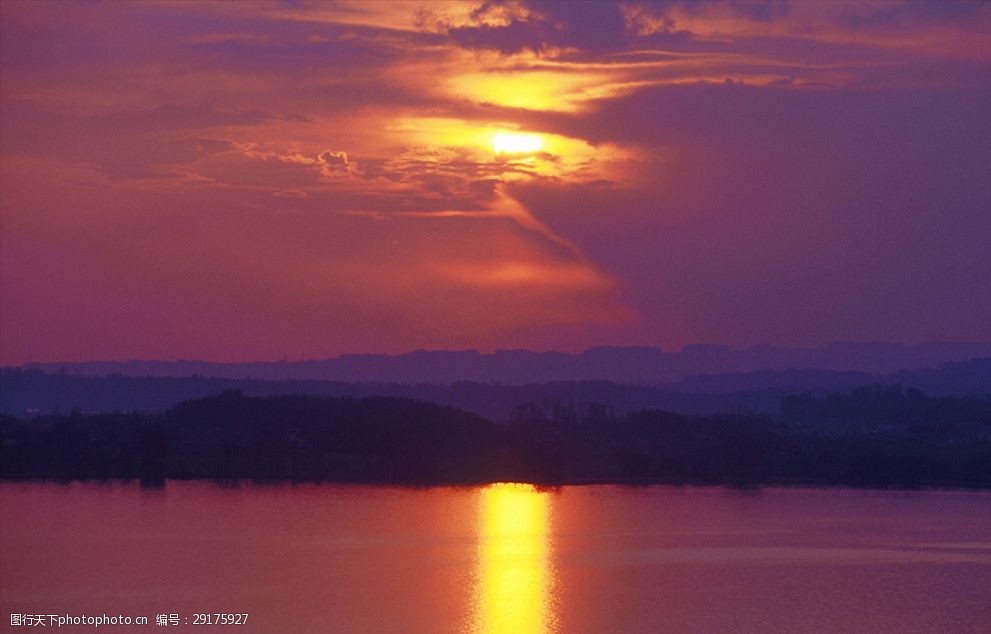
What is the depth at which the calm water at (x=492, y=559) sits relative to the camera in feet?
109

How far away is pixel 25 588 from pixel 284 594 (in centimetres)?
625

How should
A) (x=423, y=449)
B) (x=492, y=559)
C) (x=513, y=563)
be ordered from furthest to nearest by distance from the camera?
1. (x=423, y=449)
2. (x=492, y=559)
3. (x=513, y=563)

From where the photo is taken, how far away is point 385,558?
136ft

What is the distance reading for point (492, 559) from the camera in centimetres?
4288

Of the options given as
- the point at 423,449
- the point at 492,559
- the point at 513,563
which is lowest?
the point at 513,563

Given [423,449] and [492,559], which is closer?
[492,559]

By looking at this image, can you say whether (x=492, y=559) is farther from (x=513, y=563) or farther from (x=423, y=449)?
(x=423, y=449)

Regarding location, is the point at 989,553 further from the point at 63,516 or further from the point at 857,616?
the point at 63,516

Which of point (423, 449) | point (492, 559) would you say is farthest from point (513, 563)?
point (423, 449)

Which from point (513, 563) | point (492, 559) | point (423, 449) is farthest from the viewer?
point (423, 449)

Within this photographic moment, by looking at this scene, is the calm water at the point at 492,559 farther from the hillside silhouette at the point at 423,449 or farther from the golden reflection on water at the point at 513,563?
the hillside silhouette at the point at 423,449

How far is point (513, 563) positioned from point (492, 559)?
106cm

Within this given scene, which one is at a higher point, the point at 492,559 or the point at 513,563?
the point at 492,559

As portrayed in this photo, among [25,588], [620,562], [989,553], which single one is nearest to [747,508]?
[989,553]
